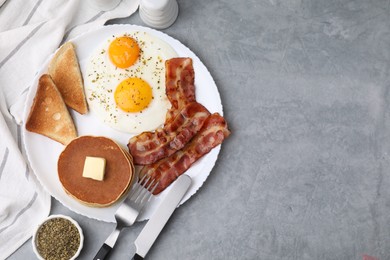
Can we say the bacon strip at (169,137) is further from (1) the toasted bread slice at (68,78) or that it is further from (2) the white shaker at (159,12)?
(2) the white shaker at (159,12)

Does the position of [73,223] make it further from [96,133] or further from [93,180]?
[96,133]

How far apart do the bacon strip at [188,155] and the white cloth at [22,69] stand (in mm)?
531

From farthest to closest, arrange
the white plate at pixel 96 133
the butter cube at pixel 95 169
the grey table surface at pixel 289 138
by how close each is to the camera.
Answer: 1. the grey table surface at pixel 289 138
2. the white plate at pixel 96 133
3. the butter cube at pixel 95 169

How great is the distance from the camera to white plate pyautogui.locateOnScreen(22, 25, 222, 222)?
2.45 meters

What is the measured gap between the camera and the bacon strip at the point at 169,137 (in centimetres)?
246

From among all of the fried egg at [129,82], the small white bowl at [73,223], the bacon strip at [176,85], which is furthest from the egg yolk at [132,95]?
the small white bowl at [73,223]

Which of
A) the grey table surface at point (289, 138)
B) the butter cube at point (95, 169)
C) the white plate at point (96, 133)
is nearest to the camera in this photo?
the butter cube at point (95, 169)

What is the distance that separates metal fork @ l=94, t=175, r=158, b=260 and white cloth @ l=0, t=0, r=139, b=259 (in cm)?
33

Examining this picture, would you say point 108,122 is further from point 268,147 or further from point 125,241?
point 268,147

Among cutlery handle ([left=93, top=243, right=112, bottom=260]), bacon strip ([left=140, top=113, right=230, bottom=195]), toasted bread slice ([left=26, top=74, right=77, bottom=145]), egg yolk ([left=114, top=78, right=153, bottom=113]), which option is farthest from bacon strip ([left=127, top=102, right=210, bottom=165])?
cutlery handle ([left=93, top=243, right=112, bottom=260])

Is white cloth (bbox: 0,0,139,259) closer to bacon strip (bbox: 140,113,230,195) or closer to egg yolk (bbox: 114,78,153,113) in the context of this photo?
egg yolk (bbox: 114,78,153,113)

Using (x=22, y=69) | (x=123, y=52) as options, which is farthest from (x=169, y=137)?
(x=22, y=69)

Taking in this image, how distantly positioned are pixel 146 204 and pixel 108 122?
0.42m

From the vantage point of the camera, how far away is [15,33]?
8.52 ft
